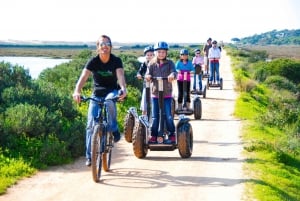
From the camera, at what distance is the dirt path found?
868 cm

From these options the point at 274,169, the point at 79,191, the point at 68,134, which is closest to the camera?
the point at 79,191

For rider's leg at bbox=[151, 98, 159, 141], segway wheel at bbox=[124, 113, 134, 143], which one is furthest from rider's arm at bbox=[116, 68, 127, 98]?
segway wheel at bbox=[124, 113, 134, 143]

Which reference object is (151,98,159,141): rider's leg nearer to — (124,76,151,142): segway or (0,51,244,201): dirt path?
(0,51,244,201): dirt path

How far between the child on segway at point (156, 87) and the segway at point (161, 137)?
45 millimetres

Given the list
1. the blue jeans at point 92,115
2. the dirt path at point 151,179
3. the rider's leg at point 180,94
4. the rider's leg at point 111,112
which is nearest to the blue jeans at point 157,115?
the dirt path at point 151,179

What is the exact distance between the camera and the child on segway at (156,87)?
10797mm

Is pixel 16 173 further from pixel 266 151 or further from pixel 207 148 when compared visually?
pixel 266 151

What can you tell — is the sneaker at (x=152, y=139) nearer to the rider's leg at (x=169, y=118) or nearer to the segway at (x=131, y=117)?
the rider's leg at (x=169, y=118)

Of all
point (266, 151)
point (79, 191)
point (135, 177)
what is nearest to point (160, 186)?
point (135, 177)

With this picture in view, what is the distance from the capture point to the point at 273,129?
18516 mm

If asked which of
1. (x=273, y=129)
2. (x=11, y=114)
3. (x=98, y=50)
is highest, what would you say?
(x=98, y=50)

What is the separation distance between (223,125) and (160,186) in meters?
7.66

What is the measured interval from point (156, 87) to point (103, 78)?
5.60 ft

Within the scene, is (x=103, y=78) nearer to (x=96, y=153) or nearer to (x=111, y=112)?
(x=111, y=112)
